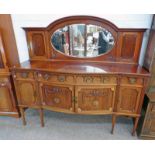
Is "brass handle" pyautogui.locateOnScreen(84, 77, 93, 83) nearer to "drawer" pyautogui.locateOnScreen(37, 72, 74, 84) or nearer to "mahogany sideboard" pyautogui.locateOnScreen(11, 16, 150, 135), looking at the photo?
"mahogany sideboard" pyautogui.locateOnScreen(11, 16, 150, 135)

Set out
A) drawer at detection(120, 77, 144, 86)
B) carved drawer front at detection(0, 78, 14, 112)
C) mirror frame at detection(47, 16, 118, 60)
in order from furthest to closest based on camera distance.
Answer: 1. carved drawer front at detection(0, 78, 14, 112)
2. mirror frame at detection(47, 16, 118, 60)
3. drawer at detection(120, 77, 144, 86)

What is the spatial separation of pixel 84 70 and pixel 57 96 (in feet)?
1.70

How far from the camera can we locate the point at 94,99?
1756 mm

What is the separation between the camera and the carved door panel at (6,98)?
2085 millimetres

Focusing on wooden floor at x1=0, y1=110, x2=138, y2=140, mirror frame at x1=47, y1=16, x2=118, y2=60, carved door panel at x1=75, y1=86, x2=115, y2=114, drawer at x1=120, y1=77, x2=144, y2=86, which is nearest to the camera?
drawer at x1=120, y1=77, x2=144, y2=86

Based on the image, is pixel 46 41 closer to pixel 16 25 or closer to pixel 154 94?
pixel 16 25

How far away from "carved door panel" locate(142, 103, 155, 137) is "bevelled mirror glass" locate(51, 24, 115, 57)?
96 cm

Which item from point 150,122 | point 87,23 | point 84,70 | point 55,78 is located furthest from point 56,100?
A: point 150,122

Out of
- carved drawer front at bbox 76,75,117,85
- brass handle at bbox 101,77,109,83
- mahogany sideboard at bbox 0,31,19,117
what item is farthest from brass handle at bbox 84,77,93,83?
mahogany sideboard at bbox 0,31,19,117

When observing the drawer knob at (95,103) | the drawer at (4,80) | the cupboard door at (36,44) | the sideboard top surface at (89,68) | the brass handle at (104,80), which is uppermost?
the cupboard door at (36,44)

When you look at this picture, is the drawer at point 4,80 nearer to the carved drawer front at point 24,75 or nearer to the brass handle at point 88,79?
the carved drawer front at point 24,75

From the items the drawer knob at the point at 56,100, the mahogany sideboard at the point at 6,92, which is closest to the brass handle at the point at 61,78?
the drawer knob at the point at 56,100

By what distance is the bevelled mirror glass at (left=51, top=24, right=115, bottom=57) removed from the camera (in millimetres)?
1877

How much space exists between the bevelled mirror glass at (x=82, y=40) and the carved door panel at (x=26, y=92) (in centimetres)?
68
